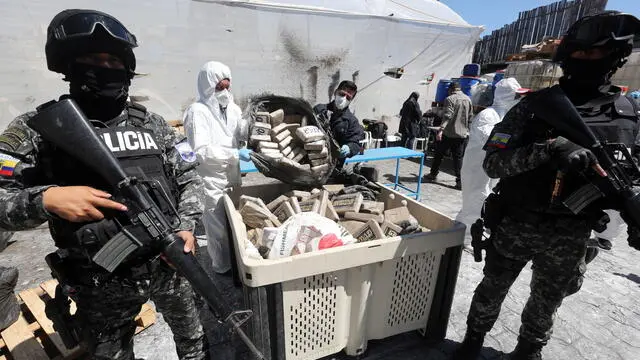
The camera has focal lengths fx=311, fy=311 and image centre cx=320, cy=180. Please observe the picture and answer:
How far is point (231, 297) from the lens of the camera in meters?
2.66

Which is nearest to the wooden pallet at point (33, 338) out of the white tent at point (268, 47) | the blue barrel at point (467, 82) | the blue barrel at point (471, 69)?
the white tent at point (268, 47)

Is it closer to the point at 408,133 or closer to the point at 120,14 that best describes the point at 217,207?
the point at 120,14

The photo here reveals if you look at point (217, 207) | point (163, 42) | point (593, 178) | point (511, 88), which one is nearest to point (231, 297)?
point (217, 207)

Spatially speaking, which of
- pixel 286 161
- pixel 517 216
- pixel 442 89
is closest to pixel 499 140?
pixel 517 216

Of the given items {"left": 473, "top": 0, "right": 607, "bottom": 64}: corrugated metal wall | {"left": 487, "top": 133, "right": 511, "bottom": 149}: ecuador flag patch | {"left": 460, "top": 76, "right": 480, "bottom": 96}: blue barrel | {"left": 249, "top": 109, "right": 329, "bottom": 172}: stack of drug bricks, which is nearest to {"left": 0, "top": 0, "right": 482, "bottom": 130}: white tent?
{"left": 460, "top": 76, "right": 480, "bottom": 96}: blue barrel

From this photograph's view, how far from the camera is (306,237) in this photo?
1.80 meters

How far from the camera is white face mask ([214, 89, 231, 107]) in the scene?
275 centimetres

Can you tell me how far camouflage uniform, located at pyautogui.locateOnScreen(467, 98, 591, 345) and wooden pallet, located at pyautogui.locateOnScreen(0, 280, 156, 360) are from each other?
261 centimetres

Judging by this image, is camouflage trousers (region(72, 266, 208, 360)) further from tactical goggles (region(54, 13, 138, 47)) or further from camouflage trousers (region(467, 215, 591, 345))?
camouflage trousers (region(467, 215, 591, 345))

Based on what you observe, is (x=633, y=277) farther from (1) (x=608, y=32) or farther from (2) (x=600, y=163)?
(1) (x=608, y=32)

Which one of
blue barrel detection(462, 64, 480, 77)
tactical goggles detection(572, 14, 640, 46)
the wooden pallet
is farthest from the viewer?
blue barrel detection(462, 64, 480, 77)

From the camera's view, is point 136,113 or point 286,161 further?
point 286,161

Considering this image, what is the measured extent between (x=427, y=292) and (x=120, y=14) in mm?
7303

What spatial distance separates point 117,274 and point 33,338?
1186 mm
